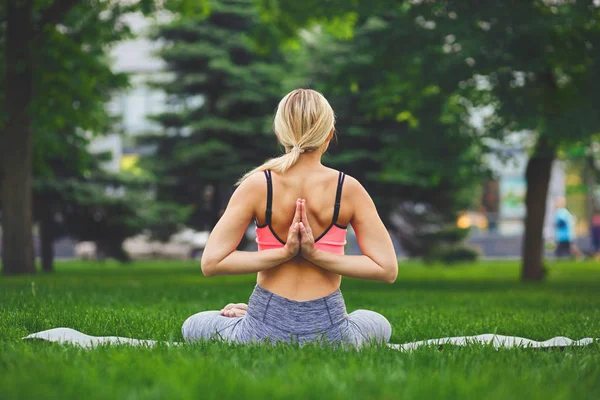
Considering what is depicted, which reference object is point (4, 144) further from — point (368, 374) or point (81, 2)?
point (368, 374)

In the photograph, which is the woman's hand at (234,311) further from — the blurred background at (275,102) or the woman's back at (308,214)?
the blurred background at (275,102)

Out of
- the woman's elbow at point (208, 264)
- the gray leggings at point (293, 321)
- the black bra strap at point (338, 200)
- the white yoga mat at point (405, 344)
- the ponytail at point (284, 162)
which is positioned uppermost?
the ponytail at point (284, 162)

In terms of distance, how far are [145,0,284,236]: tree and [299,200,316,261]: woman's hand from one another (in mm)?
20625

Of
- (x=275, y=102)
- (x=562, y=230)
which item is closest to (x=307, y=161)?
(x=275, y=102)

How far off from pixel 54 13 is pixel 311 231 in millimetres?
13063

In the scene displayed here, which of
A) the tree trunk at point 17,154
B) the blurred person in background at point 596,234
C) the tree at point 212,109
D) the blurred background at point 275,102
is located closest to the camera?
the blurred background at point 275,102

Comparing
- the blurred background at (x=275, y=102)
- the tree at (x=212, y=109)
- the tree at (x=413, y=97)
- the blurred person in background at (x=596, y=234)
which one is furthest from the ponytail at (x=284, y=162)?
the blurred person in background at (x=596, y=234)

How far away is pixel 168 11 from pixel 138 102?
43.7m

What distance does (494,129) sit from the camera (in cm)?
1389

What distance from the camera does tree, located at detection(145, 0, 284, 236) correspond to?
2570 cm

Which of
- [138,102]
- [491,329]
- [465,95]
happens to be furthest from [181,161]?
[138,102]

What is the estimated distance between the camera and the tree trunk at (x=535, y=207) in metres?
17.2

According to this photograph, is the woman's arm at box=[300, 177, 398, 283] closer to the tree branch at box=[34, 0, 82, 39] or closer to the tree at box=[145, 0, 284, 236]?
the tree branch at box=[34, 0, 82, 39]

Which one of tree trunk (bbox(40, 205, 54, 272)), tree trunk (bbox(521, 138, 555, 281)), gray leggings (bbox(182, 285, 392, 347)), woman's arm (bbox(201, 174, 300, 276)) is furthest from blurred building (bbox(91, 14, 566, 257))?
woman's arm (bbox(201, 174, 300, 276))
